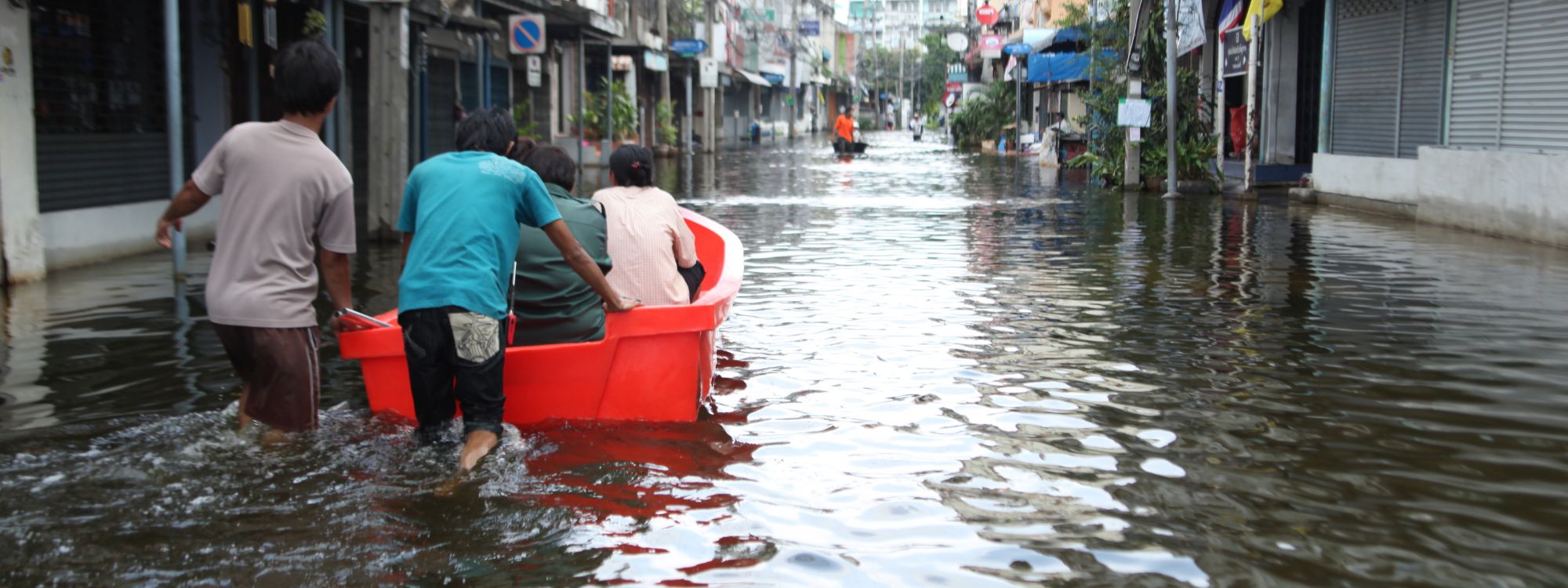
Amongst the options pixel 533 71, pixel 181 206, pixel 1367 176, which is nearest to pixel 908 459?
pixel 181 206

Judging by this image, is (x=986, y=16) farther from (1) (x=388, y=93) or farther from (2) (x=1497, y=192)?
(1) (x=388, y=93)

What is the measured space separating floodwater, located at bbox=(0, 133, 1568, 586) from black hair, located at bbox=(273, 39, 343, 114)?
121 centimetres

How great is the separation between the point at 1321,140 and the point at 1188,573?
55.5 ft

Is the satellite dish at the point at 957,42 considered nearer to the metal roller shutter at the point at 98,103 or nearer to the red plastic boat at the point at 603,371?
the metal roller shutter at the point at 98,103

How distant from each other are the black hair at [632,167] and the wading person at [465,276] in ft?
5.34

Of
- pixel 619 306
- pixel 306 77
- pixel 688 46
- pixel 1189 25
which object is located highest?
pixel 688 46

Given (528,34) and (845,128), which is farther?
(845,128)

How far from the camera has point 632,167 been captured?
664cm

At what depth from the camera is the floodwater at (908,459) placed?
397 cm

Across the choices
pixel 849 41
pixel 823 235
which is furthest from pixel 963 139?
pixel 849 41

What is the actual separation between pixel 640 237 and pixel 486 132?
1590 millimetres

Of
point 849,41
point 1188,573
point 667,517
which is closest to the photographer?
point 1188,573

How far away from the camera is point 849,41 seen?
4532 inches

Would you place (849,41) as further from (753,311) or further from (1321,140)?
(753,311)
